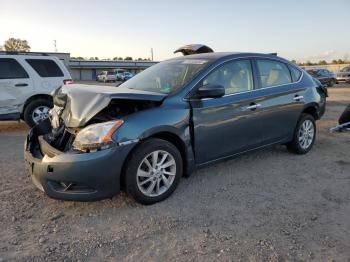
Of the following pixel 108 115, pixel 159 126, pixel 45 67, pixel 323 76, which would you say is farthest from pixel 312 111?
pixel 323 76

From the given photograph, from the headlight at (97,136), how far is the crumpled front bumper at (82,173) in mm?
69

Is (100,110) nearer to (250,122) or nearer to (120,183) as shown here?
(120,183)

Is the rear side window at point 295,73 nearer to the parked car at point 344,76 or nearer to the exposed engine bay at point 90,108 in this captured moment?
the exposed engine bay at point 90,108

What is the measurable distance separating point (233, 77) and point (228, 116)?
589 mm

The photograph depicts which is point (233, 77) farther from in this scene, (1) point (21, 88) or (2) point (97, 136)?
(1) point (21, 88)

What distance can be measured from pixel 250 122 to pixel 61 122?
8.06 ft

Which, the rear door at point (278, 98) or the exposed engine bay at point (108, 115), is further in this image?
the rear door at point (278, 98)

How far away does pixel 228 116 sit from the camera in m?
4.46

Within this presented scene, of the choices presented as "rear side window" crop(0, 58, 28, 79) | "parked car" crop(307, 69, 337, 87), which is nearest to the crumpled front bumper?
"rear side window" crop(0, 58, 28, 79)

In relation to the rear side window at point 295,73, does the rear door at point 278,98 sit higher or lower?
lower

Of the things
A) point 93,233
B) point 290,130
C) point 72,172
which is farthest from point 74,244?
point 290,130

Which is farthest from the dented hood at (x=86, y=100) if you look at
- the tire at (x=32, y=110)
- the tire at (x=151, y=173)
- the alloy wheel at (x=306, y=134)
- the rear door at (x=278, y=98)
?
the tire at (x=32, y=110)

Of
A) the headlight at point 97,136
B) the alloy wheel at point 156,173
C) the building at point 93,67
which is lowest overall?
the alloy wheel at point 156,173

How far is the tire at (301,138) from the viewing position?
18.8ft
